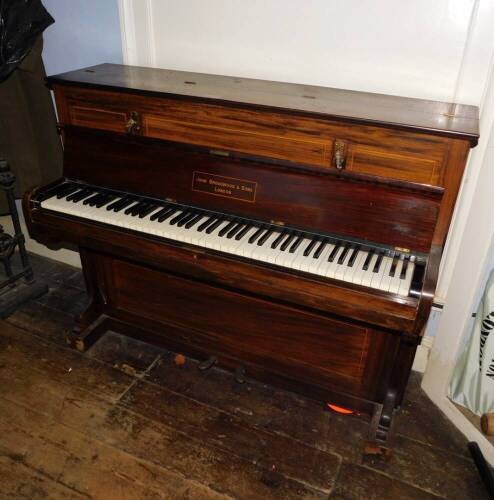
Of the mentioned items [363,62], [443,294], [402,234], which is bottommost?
[443,294]

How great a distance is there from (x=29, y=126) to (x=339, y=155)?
65.5 inches

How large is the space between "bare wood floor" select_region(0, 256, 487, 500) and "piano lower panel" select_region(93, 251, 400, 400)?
4.9 inches

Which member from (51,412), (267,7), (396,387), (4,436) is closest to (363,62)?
(267,7)

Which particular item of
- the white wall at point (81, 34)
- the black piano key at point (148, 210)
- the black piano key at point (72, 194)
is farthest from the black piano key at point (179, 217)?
the white wall at point (81, 34)

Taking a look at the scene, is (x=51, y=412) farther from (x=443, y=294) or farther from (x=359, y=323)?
(x=443, y=294)

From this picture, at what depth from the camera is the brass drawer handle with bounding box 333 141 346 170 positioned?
1.63 metres

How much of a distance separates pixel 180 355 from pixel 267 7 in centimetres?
160

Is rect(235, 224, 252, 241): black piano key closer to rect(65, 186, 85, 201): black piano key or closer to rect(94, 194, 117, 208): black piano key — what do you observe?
rect(94, 194, 117, 208): black piano key

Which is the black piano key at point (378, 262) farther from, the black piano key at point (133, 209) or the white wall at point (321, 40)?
the black piano key at point (133, 209)

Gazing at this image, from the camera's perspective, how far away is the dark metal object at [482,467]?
68.8 inches

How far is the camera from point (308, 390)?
2119 mm

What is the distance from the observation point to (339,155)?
164 cm

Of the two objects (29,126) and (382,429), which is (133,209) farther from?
(382,429)

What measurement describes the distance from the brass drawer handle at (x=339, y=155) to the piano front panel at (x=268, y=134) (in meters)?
0.01
